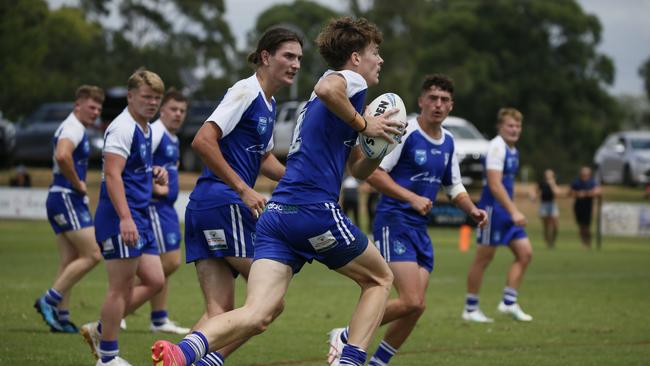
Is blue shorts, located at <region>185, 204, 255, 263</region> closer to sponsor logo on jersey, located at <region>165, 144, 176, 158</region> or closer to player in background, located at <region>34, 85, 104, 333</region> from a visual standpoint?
player in background, located at <region>34, 85, 104, 333</region>

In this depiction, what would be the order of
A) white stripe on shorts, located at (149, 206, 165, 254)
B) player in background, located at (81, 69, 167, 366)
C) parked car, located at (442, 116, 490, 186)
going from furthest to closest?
parked car, located at (442, 116, 490, 186)
white stripe on shorts, located at (149, 206, 165, 254)
player in background, located at (81, 69, 167, 366)

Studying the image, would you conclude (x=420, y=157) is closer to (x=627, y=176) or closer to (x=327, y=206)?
(x=327, y=206)

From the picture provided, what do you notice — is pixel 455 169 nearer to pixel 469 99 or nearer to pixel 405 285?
pixel 405 285

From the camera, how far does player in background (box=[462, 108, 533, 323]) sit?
1346 cm

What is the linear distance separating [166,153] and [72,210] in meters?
1.15

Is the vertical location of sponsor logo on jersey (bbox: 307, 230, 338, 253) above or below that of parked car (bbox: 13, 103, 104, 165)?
above

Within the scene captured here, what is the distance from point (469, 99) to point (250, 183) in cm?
6467

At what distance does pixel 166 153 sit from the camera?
39.1 ft

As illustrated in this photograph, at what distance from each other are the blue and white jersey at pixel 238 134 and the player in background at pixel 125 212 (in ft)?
4.01

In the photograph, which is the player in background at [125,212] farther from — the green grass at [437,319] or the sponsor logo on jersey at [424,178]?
the sponsor logo on jersey at [424,178]

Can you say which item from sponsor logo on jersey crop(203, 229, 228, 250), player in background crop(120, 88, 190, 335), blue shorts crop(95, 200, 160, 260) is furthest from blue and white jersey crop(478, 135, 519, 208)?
→ sponsor logo on jersey crop(203, 229, 228, 250)

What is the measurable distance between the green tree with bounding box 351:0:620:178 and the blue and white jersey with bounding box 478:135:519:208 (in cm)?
5469

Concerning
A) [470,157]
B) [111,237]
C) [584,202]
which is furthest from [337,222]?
[470,157]

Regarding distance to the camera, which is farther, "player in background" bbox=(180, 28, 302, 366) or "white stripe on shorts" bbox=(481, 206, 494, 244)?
"white stripe on shorts" bbox=(481, 206, 494, 244)
